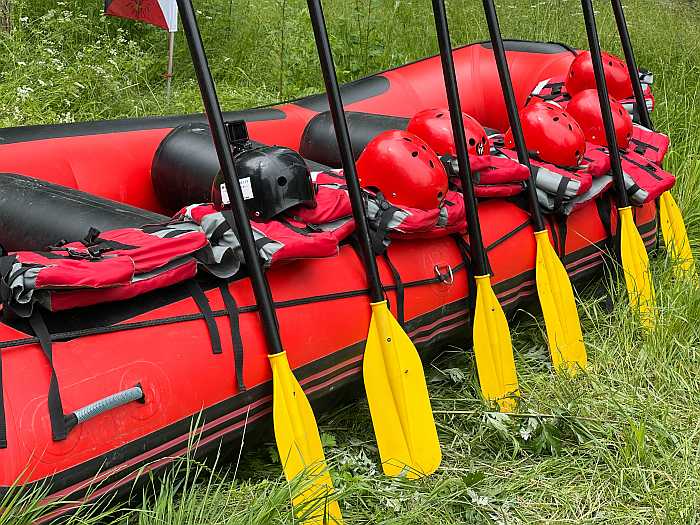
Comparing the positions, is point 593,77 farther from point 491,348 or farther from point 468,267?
point 491,348

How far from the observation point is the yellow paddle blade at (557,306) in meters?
3.09

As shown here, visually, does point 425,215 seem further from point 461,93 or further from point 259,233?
point 461,93

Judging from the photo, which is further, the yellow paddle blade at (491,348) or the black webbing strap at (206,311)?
the yellow paddle blade at (491,348)

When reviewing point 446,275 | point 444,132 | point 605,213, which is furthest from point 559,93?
point 446,275

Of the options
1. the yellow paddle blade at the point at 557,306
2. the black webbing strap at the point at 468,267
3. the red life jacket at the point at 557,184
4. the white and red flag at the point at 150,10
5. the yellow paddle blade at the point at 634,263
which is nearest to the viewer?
the black webbing strap at the point at 468,267

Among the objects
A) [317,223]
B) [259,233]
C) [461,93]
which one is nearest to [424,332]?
[317,223]

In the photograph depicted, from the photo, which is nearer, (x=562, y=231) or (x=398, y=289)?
(x=398, y=289)

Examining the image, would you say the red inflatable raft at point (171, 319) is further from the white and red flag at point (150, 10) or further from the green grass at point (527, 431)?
the white and red flag at point (150, 10)

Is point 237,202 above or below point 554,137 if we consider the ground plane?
above

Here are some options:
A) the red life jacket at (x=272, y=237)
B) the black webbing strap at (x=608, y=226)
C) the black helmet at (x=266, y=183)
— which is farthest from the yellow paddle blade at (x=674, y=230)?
the black helmet at (x=266, y=183)

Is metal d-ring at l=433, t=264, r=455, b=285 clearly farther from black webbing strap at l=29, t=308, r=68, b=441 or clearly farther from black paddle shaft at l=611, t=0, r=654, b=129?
black paddle shaft at l=611, t=0, r=654, b=129

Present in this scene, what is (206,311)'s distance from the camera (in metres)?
2.22

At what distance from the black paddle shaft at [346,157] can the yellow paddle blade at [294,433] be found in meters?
0.40

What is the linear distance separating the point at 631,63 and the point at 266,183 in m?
2.07
